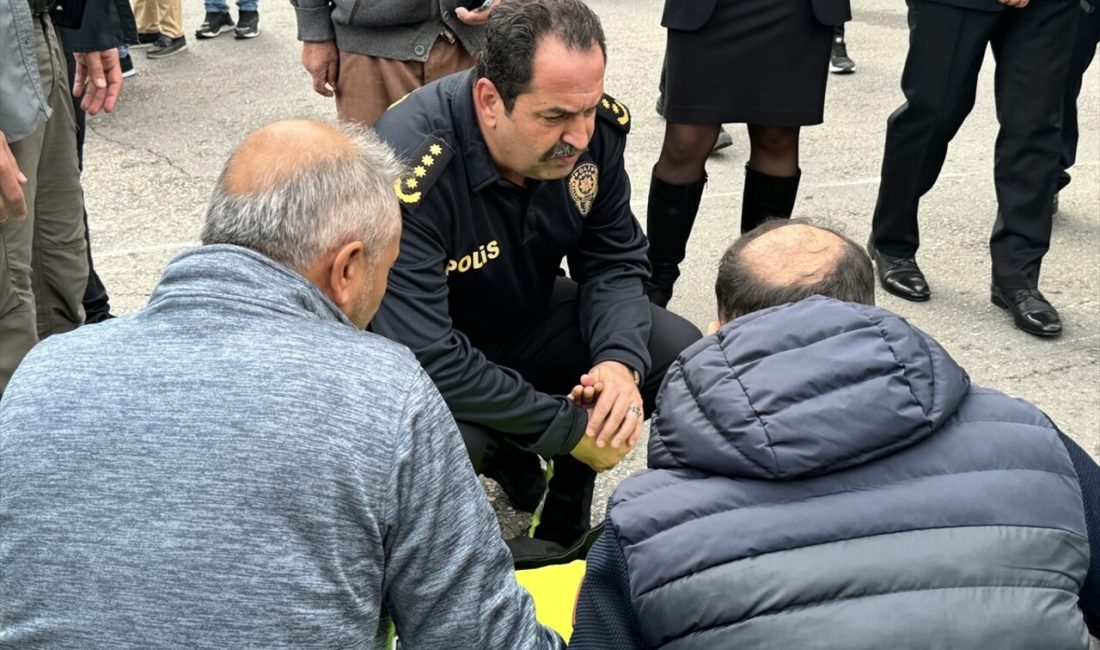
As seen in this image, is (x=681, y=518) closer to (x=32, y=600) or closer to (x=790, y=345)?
(x=790, y=345)

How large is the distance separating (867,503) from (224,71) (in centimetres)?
614

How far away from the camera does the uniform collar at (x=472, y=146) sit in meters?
2.59

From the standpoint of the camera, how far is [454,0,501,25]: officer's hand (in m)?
3.22

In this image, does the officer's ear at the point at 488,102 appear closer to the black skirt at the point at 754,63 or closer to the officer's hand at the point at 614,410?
the officer's hand at the point at 614,410

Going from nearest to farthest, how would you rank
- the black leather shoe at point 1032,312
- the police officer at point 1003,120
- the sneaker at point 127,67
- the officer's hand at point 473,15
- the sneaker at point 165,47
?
the officer's hand at point 473,15 → the police officer at point 1003,120 → the black leather shoe at point 1032,312 → the sneaker at point 127,67 → the sneaker at point 165,47

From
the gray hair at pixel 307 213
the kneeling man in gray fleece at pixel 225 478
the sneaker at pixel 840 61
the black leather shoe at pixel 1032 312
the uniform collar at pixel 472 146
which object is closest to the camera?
the kneeling man in gray fleece at pixel 225 478

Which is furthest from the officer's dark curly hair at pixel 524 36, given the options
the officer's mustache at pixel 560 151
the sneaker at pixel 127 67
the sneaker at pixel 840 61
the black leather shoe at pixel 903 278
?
the sneaker at pixel 840 61

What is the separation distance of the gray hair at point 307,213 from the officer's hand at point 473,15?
1.67 metres

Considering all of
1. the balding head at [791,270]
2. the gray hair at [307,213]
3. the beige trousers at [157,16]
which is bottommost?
the beige trousers at [157,16]

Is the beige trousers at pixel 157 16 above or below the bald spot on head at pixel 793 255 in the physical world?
below

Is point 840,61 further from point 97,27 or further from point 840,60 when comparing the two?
point 97,27

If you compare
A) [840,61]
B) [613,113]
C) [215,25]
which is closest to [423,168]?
[613,113]

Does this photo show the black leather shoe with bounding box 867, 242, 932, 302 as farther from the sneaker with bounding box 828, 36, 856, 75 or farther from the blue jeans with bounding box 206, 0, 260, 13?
the blue jeans with bounding box 206, 0, 260, 13

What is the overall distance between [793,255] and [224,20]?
6.63 metres
